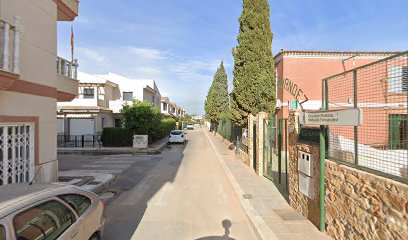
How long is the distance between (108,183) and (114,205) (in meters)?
2.77

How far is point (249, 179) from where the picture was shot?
1127 cm

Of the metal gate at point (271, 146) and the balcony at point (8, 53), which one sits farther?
the metal gate at point (271, 146)

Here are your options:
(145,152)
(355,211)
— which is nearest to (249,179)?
(355,211)

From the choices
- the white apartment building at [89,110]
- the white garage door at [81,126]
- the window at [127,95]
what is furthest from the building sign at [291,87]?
the window at [127,95]

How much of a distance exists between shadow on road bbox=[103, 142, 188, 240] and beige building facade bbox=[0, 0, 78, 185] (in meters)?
2.58

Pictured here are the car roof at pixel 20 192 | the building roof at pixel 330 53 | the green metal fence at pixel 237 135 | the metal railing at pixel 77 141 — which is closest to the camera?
the car roof at pixel 20 192

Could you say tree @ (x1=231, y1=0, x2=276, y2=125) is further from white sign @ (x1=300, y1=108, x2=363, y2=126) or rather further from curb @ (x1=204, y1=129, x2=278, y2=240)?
white sign @ (x1=300, y1=108, x2=363, y2=126)

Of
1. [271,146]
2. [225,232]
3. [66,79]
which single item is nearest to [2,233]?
[225,232]

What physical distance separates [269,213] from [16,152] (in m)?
7.21

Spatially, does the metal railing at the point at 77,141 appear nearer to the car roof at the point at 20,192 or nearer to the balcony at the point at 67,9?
the balcony at the point at 67,9

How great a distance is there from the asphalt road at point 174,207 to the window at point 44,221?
2.26m

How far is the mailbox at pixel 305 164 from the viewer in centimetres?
634

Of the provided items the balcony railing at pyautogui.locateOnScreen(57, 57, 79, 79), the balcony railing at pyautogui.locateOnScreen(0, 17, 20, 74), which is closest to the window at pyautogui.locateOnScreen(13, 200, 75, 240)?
the balcony railing at pyautogui.locateOnScreen(0, 17, 20, 74)

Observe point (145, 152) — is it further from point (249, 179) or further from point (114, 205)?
point (114, 205)
